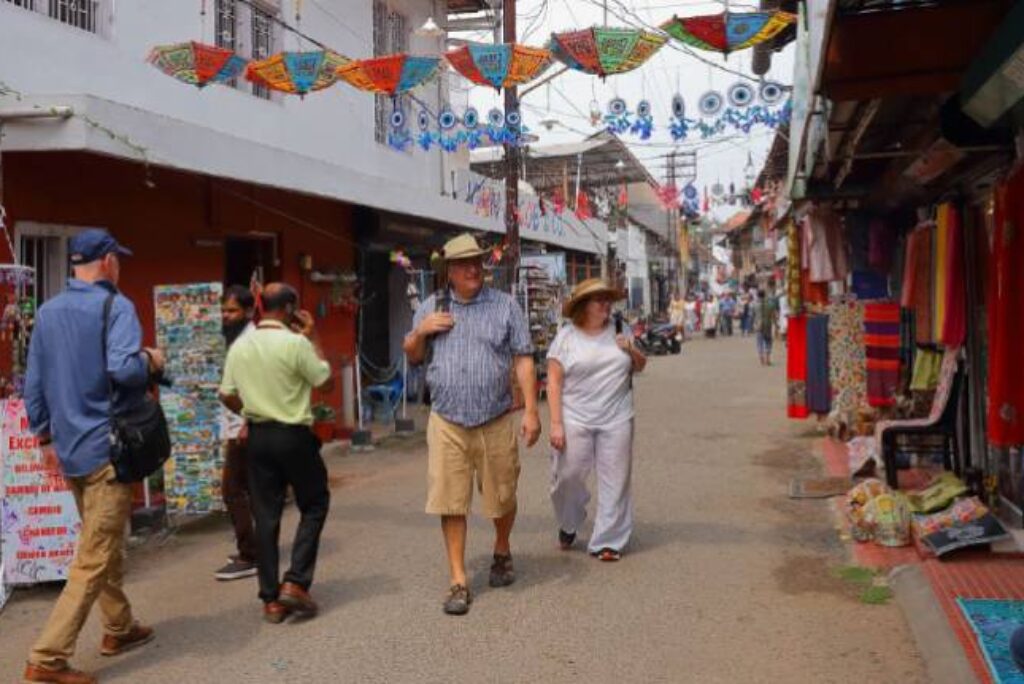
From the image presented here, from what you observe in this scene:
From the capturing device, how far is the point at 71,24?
7930 mm

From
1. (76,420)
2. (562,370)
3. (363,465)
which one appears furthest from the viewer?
(363,465)

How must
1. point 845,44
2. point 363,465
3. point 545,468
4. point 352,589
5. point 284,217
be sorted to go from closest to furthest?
point 845,44 → point 352,589 → point 545,468 → point 363,465 → point 284,217

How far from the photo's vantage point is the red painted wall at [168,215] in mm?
7312

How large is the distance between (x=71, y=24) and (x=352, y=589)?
565cm

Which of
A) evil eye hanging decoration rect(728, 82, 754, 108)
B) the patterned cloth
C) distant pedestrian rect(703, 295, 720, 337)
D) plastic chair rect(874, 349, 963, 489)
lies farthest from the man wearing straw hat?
distant pedestrian rect(703, 295, 720, 337)

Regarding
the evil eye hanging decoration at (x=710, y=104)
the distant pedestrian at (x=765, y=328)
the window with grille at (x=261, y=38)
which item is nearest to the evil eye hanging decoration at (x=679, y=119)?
the evil eye hanging decoration at (x=710, y=104)

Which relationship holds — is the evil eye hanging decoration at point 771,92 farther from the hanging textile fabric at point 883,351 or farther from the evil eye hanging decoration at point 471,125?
the evil eye hanging decoration at point 471,125

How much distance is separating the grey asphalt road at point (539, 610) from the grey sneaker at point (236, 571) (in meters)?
0.08

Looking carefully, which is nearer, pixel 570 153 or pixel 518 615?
pixel 518 615

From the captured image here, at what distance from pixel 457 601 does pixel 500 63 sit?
14.5 ft

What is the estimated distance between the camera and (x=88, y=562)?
13.4 feet

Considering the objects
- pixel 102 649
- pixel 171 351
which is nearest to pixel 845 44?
pixel 102 649

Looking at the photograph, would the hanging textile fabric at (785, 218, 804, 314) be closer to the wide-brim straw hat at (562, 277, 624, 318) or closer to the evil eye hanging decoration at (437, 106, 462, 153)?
the evil eye hanging decoration at (437, 106, 462, 153)

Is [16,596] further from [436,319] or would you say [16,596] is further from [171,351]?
[436,319]
